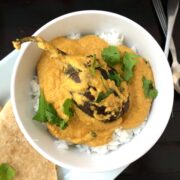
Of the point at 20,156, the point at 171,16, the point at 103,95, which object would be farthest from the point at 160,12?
the point at 20,156

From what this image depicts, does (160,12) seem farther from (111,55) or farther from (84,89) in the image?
(84,89)

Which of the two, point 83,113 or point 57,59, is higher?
point 57,59

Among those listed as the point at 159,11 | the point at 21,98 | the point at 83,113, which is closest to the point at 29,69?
the point at 21,98

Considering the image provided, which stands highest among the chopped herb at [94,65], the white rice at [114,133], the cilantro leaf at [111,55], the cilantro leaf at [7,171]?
the chopped herb at [94,65]

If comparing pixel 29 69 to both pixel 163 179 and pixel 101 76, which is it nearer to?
pixel 101 76

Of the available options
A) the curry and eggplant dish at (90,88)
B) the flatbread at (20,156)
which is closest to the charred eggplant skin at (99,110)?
the curry and eggplant dish at (90,88)

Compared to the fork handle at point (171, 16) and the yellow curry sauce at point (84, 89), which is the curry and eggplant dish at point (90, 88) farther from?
the fork handle at point (171, 16)

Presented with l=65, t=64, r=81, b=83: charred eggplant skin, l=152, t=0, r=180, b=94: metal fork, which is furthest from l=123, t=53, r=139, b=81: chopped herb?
l=152, t=0, r=180, b=94: metal fork
